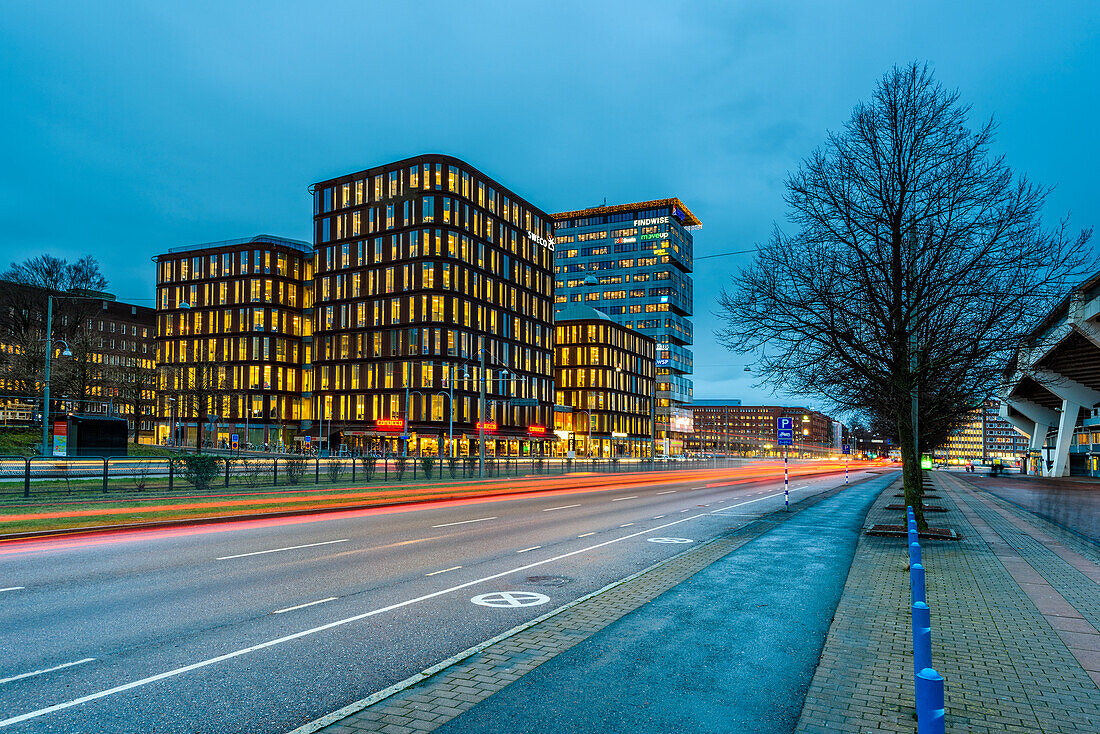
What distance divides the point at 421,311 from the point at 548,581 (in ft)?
253

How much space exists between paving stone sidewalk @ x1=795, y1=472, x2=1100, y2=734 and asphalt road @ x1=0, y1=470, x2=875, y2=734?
3.63 m

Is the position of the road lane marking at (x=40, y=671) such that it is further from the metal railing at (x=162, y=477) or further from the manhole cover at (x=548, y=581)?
the metal railing at (x=162, y=477)

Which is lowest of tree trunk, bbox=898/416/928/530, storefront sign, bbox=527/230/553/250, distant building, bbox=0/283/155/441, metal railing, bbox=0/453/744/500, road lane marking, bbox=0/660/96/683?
Result: metal railing, bbox=0/453/744/500

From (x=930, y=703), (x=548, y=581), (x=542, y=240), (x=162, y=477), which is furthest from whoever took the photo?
(x=542, y=240)

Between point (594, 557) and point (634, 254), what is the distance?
533 feet

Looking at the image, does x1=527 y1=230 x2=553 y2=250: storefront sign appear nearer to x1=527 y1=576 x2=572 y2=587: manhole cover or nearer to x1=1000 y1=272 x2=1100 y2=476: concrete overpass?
x1=1000 y1=272 x2=1100 y2=476: concrete overpass

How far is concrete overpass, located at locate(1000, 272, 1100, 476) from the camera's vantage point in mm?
36281

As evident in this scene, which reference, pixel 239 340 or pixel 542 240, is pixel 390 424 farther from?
pixel 542 240

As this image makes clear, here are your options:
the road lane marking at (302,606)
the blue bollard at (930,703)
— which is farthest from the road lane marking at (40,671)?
the blue bollard at (930,703)

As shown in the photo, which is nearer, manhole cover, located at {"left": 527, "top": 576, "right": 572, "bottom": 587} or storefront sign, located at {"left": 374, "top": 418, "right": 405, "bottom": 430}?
manhole cover, located at {"left": 527, "top": 576, "right": 572, "bottom": 587}

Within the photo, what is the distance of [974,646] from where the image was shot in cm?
723

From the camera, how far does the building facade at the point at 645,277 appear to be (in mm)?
161500

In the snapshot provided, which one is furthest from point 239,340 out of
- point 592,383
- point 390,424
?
point 592,383

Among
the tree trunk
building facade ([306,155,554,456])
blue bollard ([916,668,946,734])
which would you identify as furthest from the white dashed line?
building facade ([306,155,554,456])
